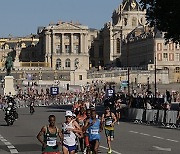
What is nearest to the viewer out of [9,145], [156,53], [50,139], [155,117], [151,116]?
[50,139]

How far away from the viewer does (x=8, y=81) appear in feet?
289

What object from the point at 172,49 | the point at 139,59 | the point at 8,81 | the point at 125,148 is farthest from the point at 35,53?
the point at 125,148

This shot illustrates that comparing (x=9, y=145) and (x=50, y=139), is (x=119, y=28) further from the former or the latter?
(x=50, y=139)

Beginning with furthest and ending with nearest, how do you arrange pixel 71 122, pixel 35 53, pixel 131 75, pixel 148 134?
pixel 35 53 < pixel 131 75 < pixel 148 134 < pixel 71 122

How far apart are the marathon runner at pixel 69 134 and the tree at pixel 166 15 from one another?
23760 millimetres

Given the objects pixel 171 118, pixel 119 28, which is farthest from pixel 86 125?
pixel 119 28

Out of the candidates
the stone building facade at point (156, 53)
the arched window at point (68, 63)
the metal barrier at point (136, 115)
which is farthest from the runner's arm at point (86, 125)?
the arched window at point (68, 63)

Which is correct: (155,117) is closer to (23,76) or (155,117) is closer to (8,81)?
(8,81)

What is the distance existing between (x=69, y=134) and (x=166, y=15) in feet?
85.2

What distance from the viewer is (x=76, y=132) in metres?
16.6

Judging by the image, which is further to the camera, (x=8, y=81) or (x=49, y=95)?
(x=8, y=81)

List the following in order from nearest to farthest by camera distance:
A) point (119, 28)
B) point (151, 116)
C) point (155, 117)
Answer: point (155, 117), point (151, 116), point (119, 28)

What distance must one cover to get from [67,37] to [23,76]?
98.7 ft

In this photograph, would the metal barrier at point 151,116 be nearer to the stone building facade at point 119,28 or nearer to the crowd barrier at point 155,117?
the crowd barrier at point 155,117
